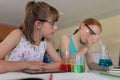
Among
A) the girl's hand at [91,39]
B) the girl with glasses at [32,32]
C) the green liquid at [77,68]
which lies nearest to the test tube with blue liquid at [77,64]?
the green liquid at [77,68]

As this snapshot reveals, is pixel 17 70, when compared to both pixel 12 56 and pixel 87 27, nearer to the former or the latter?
pixel 12 56

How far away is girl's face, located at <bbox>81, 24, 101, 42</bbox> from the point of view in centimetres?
141

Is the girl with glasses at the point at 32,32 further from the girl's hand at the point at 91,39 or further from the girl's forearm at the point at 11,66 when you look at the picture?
the girl's hand at the point at 91,39

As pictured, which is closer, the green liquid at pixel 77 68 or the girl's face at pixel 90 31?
the green liquid at pixel 77 68

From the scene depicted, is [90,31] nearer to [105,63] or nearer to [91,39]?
[91,39]

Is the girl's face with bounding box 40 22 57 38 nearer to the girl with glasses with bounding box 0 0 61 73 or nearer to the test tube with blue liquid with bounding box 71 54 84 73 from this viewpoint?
the girl with glasses with bounding box 0 0 61 73

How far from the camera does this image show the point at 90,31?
1.46 meters

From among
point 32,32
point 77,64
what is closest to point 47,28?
Answer: point 32,32

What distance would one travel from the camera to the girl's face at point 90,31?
1.41m


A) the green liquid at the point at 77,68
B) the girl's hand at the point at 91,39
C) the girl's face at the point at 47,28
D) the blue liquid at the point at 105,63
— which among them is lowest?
the green liquid at the point at 77,68

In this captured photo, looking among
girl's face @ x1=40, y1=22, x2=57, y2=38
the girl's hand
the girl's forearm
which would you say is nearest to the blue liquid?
the girl's hand

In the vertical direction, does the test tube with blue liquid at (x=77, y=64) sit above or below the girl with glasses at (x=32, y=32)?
below

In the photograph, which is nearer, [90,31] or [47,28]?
[47,28]

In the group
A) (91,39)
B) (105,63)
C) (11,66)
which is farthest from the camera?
(91,39)
